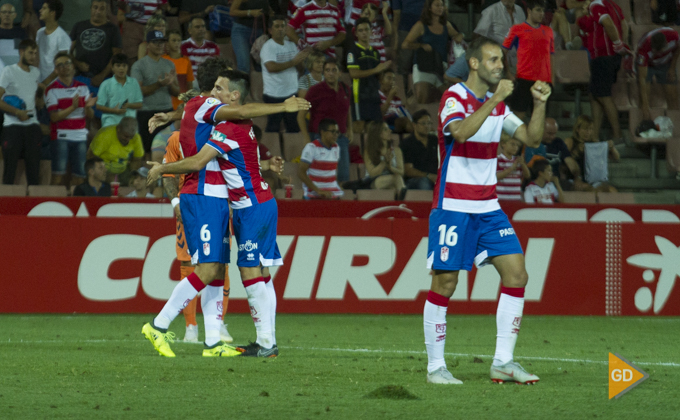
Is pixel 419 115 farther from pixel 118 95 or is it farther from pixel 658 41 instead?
pixel 658 41

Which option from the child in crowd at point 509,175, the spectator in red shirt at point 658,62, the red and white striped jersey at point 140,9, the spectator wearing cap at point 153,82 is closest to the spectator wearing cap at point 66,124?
the spectator wearing cap at point 153,82

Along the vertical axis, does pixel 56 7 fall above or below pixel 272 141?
above

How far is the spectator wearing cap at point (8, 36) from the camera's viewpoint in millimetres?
13477

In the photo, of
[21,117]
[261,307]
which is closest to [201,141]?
[261,307]

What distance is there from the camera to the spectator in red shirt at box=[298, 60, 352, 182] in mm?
13516

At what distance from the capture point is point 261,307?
7.20 metres

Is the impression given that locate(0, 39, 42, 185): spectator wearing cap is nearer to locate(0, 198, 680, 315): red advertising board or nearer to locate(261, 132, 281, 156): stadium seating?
locate(0, 198, 680, 315): red advertising board

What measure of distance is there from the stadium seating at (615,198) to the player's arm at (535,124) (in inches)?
347

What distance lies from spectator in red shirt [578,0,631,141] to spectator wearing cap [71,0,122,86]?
7403mm

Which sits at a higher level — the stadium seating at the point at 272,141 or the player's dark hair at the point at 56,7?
the player's dark hair at the point at 56,7

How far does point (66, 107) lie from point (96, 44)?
1218mm

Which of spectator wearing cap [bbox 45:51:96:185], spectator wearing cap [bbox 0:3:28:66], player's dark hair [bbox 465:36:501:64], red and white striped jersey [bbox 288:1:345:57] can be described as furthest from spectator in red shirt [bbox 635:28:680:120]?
player's dark hair [bbox 465:36:501:64]

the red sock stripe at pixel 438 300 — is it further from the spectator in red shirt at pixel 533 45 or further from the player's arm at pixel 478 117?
the spectator in red shirt at pixel 533 45

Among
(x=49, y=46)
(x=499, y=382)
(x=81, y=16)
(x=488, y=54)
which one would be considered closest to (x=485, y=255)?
(x=499, y=382)
